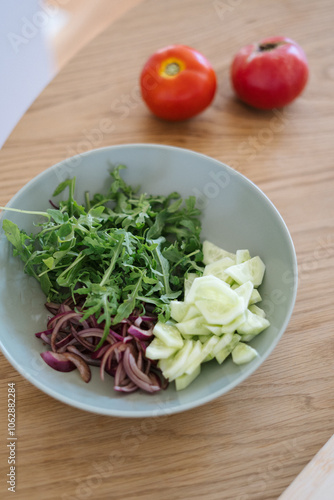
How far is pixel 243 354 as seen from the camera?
1073 millimetres

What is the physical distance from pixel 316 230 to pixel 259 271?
1.02 feet

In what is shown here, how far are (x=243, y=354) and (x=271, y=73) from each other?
103 centimetres

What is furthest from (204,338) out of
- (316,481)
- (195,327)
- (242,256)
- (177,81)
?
(177,81)

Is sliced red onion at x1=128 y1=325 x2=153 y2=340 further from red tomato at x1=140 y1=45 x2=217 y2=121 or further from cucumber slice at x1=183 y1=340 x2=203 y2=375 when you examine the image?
red tomato at x1=140 y1=45 x2=217 y2=121

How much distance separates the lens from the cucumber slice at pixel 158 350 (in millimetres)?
1084

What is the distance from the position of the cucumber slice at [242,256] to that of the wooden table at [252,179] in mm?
187

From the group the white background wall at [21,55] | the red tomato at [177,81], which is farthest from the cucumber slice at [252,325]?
the white background wall at [21,55]

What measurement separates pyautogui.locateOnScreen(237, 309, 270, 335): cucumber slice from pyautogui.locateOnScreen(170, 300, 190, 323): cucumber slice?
0.44ft

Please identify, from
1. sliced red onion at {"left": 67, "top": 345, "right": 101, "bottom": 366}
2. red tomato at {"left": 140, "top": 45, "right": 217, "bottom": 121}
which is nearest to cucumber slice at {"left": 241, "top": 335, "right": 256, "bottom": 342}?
sliced red onion at {"left": 67, "top": 345, "right": 101, "bottom": 366}

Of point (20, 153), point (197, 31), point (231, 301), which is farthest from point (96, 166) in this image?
point (197, 31)

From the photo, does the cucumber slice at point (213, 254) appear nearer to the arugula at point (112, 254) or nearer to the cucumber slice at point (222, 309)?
the arugula at point (112, 254)

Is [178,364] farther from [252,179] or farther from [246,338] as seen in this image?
[252,179]

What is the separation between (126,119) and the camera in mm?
1739

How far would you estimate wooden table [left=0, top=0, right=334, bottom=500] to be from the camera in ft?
3.43
